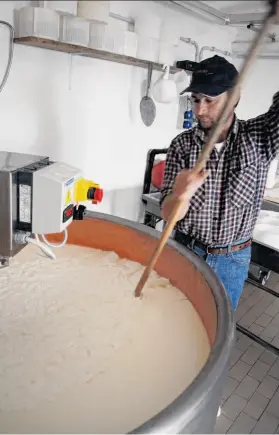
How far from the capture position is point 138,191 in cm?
291

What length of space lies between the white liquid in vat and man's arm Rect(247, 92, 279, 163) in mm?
693

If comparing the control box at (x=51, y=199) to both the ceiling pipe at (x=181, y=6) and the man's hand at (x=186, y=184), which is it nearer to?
the man's hand at (x=186, y=184)

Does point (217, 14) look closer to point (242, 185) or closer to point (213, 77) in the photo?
point (213, 77)

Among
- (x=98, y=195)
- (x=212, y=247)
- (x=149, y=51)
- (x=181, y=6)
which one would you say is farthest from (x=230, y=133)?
(x=181, y=6)

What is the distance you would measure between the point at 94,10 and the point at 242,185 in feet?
3.62

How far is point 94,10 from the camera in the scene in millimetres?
441

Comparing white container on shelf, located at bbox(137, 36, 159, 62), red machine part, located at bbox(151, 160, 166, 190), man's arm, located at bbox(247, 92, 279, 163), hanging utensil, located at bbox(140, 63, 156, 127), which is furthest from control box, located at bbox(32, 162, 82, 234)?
red machine part, located at bbox(151, 160, 166, 190)

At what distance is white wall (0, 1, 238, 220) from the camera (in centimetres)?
186

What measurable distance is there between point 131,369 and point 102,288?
0.44 meters

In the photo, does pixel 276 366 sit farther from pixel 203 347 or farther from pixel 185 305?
pixel 203 347

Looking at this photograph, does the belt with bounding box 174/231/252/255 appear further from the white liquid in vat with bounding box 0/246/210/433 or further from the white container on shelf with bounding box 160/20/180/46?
the white container on shelf with bounding box 160/20/180/46

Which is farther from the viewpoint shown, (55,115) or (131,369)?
(55,115)

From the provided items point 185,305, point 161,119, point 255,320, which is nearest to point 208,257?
point 185,305

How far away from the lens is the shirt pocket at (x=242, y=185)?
4.67 ft
